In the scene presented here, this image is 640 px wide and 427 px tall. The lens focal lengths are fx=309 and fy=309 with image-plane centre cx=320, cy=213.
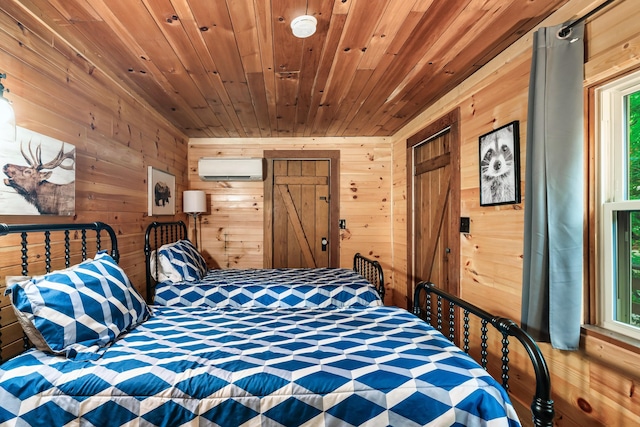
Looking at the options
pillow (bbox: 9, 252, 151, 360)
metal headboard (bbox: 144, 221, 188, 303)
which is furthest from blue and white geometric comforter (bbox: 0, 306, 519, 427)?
metal headboard (bbox: 144, 221, 188, 303)

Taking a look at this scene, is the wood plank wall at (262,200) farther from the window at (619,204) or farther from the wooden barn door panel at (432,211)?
the window at (619,204)

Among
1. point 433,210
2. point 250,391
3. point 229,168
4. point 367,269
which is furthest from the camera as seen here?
point 229,168

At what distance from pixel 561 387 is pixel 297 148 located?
11.3ft

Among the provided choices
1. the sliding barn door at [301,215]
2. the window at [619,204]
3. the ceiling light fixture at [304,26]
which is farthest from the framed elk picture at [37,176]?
the window at [619,204]

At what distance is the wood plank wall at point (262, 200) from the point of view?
162 inches

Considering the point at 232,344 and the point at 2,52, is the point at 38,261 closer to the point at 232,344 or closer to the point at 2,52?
the point at 2,52

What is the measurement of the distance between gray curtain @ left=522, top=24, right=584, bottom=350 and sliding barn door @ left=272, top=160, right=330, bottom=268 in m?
2.81

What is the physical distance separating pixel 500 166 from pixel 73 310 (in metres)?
2.51

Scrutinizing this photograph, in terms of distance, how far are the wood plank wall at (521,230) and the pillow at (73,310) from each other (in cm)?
227

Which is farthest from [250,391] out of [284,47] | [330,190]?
[330,190]

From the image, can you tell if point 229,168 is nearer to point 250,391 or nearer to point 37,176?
point 37,176

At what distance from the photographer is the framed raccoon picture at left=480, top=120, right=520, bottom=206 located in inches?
75.6

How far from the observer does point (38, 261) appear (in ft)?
5.48

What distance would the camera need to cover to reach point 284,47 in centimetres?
193
